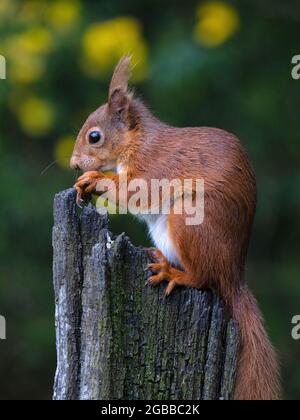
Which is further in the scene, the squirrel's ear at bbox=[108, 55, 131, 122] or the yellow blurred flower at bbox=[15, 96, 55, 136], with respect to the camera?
the yellow blurred flower at bbox=[15, 96, 55, 136]

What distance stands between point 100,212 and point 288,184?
9.79 feet

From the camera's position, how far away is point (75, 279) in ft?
9.59

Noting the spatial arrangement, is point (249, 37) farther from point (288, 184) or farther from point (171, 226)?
point (171, 226)

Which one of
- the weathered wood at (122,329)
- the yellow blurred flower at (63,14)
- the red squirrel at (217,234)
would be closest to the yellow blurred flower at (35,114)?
the yellow blurred flower at (63,14)

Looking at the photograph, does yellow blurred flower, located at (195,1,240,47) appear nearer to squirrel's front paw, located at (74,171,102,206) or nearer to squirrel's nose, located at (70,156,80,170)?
squirrel's nose, located at (70,156,80,170)

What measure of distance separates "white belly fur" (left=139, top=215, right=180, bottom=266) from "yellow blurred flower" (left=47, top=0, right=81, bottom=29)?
225 cm

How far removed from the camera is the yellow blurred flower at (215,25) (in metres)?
5.45

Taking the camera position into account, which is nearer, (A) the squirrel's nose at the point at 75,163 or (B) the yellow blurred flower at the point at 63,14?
(A) the squirrel's nose at the point at 75,163

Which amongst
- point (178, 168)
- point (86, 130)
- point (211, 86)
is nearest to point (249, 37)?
point (211, 86)

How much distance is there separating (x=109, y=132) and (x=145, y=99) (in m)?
1.44

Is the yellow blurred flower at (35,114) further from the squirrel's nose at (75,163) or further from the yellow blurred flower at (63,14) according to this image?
the squirrel's nose at (75,163)

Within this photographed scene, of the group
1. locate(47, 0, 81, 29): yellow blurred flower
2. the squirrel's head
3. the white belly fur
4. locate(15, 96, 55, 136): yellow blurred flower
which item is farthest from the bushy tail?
locate(47, 0, 81, 29): yellow blurred flower

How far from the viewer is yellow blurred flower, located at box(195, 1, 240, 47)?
5.45 meters

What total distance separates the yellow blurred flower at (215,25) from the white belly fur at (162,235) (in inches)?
87.2
